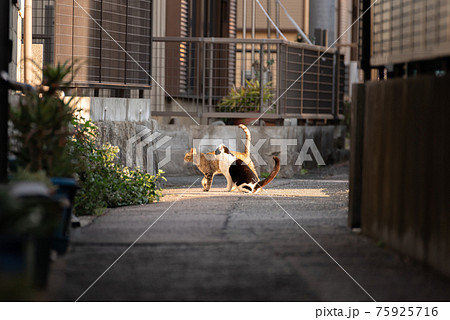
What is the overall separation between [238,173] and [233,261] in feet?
18.7

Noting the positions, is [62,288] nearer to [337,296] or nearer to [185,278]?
[185,278]

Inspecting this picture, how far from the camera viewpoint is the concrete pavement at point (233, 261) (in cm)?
484

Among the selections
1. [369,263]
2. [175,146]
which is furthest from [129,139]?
[369,263]

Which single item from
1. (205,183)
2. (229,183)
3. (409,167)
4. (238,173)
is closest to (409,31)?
(409,167)

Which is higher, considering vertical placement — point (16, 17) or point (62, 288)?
point (16, 17)

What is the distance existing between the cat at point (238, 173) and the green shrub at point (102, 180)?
1131mm

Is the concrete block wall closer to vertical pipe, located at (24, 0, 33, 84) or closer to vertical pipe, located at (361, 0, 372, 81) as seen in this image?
vertical pipe, located at (24, 0, 33, 84)

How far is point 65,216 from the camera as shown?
5602 mm

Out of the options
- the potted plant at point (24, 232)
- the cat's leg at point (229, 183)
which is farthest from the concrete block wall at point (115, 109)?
the potted plant at point (24, 232)

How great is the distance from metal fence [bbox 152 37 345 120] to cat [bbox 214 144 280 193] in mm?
3849

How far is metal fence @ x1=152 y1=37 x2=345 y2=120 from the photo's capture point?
615 inches

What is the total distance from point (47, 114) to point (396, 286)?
2659mm

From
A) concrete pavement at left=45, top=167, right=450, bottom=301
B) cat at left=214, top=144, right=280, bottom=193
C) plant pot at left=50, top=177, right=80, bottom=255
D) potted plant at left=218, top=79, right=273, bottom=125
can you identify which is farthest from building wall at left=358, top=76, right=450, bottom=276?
potted plant at left=218, top=79, right=273, bottom=125

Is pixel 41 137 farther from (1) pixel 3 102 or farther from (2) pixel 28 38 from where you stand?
(2) pixel 28 38
